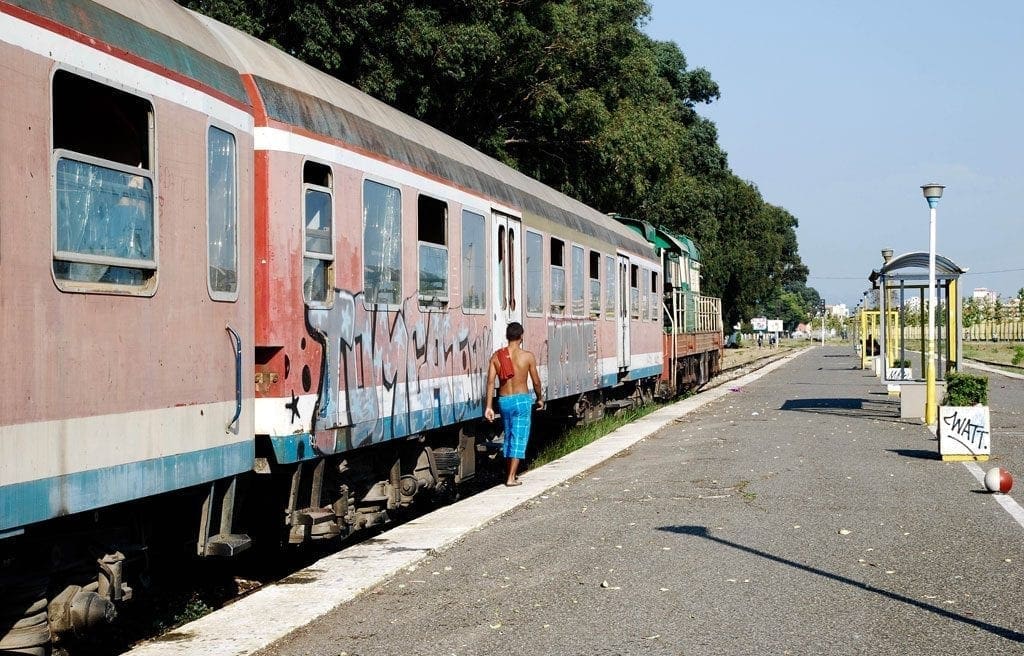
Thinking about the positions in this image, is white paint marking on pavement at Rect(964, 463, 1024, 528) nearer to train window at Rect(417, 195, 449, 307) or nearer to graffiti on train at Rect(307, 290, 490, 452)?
graffiti on train at Rect(307, 290, 490, 452)

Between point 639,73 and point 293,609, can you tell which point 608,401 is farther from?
point 293,609

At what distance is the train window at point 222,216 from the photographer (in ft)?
23.3

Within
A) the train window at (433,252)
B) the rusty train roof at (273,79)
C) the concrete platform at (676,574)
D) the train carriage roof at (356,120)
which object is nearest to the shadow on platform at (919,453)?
the concrete platform at (676,574)

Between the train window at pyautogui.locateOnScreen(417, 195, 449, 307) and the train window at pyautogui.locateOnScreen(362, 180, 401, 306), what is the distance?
656mm

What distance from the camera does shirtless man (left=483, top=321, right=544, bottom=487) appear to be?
12.4 meters

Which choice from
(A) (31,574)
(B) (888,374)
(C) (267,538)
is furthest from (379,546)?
(B) (888,374)

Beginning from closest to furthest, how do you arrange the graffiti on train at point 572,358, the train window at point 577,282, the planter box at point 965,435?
the planter box at point 965,435 < the graffiti on train at point 572,358 < the train window at point 577,282

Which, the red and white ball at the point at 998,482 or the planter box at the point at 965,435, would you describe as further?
the planter box at the point at 965,435

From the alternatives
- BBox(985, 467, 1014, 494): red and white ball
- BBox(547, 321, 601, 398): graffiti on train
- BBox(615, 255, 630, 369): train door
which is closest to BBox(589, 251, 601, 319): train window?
BBox(547, 321, 601, 398): graffiti on train

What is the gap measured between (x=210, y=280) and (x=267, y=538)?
2.57 meters

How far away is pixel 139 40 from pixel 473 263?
6308 mm

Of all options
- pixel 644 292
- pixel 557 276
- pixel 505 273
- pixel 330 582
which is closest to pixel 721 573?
pixel 330 582

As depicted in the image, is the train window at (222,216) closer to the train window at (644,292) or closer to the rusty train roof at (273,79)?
the rusty train roof at (273,79)

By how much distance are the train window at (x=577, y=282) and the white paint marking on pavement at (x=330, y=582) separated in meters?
4.08
